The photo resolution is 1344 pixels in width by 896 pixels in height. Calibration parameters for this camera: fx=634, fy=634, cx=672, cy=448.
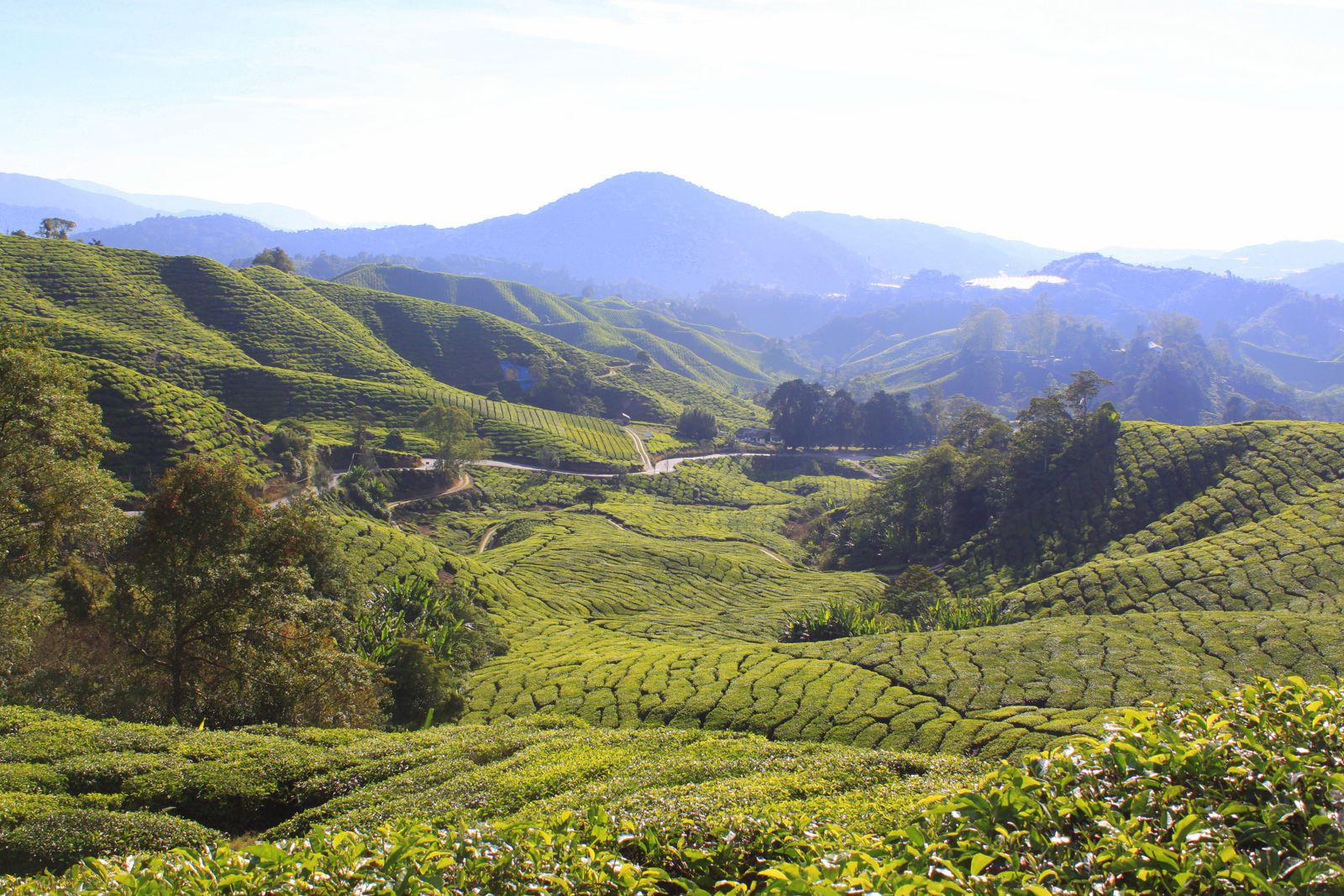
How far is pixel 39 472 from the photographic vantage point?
16859 millimetres

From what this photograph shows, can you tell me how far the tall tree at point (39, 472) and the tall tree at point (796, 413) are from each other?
96413 millimetres

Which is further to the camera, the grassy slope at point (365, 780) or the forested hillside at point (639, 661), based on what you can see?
the grassy slope at point (365, 780)

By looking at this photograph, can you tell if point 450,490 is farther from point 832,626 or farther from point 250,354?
point 832,626

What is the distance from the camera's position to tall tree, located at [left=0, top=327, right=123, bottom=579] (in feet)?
53.5

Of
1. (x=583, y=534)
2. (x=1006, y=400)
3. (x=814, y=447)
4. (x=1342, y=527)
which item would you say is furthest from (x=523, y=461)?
(x=1006, y=400)

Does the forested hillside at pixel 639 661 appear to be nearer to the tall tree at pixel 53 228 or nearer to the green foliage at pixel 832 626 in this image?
the green foliage at pixel 832 626

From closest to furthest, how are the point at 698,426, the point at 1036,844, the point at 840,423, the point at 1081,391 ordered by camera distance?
the point at 1036,844 < the point at 1081,391 < the point at 698,426 < the point at 840,423

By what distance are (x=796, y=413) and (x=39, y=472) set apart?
323 feet

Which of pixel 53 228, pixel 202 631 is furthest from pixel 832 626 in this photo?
pixel 53 228

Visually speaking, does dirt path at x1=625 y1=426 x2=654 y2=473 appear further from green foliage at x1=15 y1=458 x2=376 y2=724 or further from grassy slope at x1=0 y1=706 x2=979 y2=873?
grassy slope at x1=0 y1=706 x2=979 y2=873

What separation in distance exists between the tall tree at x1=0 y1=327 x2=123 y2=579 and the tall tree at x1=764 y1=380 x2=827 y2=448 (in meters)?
96.4

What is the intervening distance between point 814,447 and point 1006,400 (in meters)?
113

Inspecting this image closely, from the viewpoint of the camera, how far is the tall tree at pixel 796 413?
107 metres

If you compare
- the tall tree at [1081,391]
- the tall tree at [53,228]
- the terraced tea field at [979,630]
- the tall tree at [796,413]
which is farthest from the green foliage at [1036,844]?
the tall tree at [53,228]
